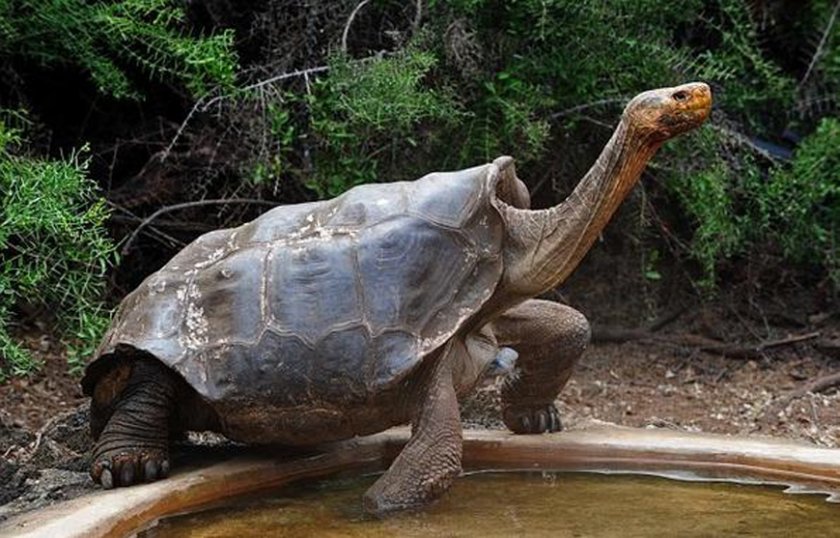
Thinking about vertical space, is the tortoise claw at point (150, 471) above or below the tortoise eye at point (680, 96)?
below

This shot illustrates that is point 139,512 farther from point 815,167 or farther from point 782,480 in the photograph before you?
point 815,167

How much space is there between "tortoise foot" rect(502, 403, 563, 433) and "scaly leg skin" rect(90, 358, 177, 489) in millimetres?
1313

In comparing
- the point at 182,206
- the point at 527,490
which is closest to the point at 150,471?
the point at 527,490

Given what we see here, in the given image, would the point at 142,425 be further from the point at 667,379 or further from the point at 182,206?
the point at 667,379

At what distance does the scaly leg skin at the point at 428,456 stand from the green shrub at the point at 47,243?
4.52ft

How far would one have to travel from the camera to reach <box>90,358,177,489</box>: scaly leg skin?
13.4 feet

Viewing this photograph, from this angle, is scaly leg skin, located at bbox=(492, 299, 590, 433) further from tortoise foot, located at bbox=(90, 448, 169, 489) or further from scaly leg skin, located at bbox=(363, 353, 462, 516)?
tortoise foot, located at bbox=(90, 448, 169, 489)

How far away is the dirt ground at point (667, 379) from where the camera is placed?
5.23 meters

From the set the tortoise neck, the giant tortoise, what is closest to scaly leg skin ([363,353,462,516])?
Result: the giant tortoise

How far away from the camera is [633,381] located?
6617 millimetres

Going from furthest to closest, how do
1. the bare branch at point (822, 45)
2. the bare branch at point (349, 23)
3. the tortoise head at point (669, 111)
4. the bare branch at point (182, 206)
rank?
the bare branch at point (822, 45)
the bare branch at point (182, 206)
the bare branch at point (349, 23)
the tortoise head at point (669, 111)

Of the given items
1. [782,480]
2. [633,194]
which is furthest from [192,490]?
[633,194]

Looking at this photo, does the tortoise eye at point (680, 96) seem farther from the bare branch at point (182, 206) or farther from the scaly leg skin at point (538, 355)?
the bare branch at point (182, 206)

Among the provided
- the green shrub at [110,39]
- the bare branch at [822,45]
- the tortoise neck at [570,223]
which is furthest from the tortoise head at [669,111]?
the bare branch at [822,45]
